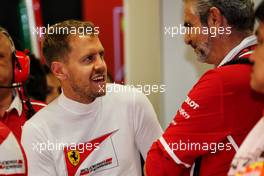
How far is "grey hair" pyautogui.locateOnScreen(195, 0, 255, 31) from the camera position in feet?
3.90

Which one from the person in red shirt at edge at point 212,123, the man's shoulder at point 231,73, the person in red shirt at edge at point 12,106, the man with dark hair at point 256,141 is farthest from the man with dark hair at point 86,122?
the man with dark hair at point 256,141

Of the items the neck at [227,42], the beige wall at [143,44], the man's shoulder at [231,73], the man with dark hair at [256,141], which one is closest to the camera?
the man with dark hair at [256,141]

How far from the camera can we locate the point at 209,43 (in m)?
1.22

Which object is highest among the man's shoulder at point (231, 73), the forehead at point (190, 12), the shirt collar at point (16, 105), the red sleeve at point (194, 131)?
the forehead at point (190, 12)

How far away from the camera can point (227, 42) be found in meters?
1.19

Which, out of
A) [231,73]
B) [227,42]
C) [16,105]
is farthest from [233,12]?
[16,105]

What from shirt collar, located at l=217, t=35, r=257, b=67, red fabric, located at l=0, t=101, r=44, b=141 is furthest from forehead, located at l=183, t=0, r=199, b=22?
red fabric, located at l=0, t=101, r=44, b=141

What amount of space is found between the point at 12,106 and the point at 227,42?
87 cm

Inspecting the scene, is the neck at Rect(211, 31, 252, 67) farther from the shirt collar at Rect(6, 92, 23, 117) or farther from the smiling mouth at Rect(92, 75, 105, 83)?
the shirt collar at Rect(6, 92, 23, 117)

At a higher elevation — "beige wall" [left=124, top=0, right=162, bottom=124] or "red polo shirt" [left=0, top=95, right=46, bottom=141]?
"beige wall" [left=124, top=0, right=162, bottom=124]

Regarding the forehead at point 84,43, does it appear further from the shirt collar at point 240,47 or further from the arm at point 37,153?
the shirt collar at point 240,47

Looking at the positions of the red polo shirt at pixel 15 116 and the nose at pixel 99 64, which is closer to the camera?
the nose at pixel 99 64

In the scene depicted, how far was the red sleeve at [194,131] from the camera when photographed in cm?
107
